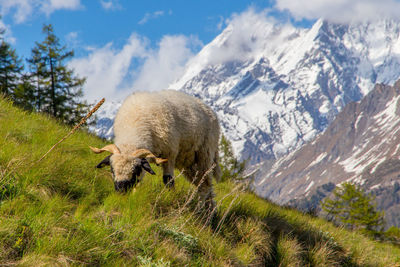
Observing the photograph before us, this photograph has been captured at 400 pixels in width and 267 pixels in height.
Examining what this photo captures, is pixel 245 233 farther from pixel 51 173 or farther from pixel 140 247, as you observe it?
pixel 51 173

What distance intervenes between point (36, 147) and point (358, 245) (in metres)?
7.11

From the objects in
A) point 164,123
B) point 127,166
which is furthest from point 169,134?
point 127,166

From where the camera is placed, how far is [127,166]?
563 centimetres

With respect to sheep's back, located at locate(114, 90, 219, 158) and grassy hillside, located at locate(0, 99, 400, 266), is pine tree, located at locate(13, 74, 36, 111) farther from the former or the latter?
sheep's back, located at locate(114, 90, 219, 158)

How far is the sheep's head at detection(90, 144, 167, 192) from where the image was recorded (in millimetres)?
5484

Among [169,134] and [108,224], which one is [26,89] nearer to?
[169,134]

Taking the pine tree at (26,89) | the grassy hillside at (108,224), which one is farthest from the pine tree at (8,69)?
the grassy hillside at (108,224)

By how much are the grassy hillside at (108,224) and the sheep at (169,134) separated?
19.8 inches

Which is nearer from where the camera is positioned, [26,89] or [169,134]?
[169,134]

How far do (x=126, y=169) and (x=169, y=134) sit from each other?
5.05 feet

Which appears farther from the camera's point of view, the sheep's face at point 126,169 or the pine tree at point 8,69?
the pine tree at point 8,69

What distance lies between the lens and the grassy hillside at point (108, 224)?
127 inches

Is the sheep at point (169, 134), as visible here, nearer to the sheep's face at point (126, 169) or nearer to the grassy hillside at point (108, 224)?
the sheep's face at point (126, 169)

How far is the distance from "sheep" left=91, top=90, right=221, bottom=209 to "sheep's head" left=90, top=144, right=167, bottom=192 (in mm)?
17
